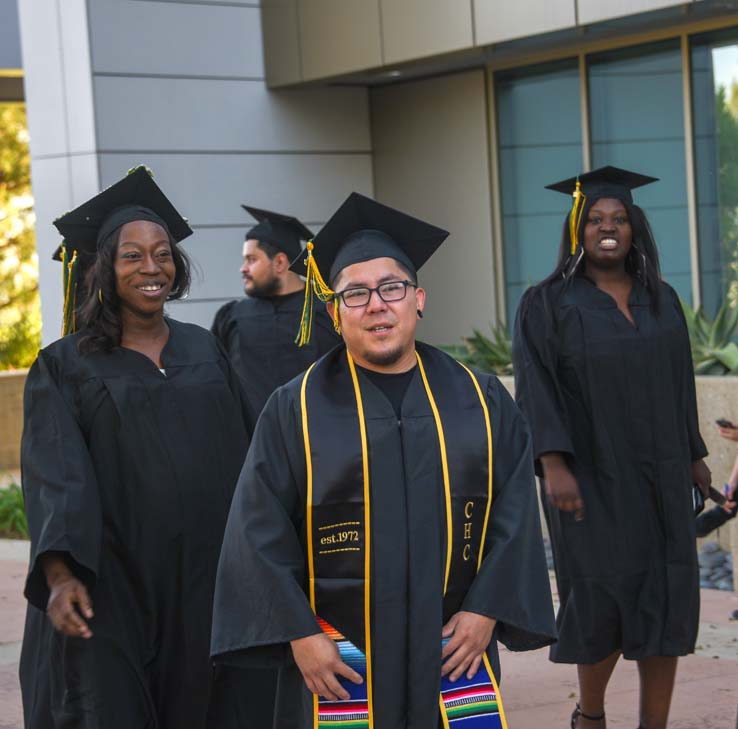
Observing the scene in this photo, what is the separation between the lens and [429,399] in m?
3.81

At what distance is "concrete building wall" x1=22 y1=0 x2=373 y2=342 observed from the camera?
12789 millimetres

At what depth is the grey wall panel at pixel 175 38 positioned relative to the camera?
1275cm

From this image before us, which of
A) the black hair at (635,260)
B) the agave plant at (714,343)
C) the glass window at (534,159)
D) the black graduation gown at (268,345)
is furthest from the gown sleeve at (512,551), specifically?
the glass window at (534,159)

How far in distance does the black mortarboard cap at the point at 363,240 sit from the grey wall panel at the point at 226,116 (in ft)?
29.9

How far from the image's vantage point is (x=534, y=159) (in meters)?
12.6

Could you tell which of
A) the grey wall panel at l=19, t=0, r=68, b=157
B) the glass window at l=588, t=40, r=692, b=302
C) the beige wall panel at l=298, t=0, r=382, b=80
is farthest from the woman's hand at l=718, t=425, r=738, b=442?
the grey wall panel at l=19, t=0, r=68, b=157

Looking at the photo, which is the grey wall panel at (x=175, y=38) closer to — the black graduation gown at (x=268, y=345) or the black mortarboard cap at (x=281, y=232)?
the black mortarboard cap at (x=281, y=232)

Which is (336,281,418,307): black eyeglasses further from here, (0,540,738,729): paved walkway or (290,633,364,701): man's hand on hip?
(0,540,738,729): paved walkway

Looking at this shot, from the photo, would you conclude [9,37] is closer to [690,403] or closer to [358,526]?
[690,403]

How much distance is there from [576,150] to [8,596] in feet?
19.4

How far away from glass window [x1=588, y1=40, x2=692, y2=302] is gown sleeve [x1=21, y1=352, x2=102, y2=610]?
7462 millimetres

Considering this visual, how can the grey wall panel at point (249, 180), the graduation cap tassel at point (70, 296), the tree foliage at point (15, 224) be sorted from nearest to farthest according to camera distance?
the graduation cap tassel at point (70, 296), the grey wall panel at point (249, 180), the tree foliage at point (15, 224)

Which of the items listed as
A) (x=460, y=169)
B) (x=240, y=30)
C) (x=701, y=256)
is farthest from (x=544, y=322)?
(x=240, y=30)

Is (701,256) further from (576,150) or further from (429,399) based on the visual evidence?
(429,399)
